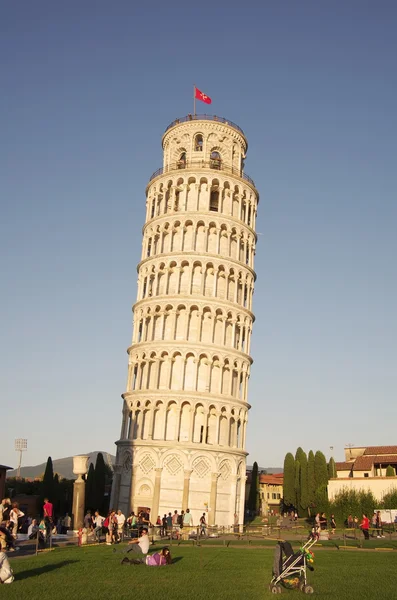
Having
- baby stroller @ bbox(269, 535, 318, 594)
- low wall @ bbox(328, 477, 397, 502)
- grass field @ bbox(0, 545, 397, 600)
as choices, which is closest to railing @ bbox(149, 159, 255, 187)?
low wall @ bbox(328, 477, 397, 502)

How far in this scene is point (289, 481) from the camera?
8719 cm

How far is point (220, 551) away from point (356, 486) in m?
39.9

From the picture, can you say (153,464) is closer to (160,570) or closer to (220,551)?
(220,551)

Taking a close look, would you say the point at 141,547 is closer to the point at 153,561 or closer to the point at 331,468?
the point at 153,561

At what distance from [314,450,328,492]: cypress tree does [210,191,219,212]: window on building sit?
125 feet

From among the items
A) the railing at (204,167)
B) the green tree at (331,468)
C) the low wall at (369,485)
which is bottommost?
the low wall at (369,485)

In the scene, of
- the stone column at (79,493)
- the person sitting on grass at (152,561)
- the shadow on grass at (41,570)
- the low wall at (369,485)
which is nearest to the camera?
the shadow on grass at (41,570)

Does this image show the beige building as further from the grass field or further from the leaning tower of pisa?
the grass field

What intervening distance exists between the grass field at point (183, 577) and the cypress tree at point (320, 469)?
5483 centimetres

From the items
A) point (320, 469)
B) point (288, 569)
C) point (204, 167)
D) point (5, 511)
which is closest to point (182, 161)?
point (204, 167)

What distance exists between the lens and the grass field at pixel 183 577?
1734 centimetres

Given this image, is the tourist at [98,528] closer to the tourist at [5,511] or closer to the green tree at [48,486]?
the tourist at [5,511]

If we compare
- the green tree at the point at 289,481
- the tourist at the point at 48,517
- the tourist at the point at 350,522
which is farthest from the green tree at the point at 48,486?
the tourist at the point at 48,517

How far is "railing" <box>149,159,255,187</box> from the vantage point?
2603 inches
